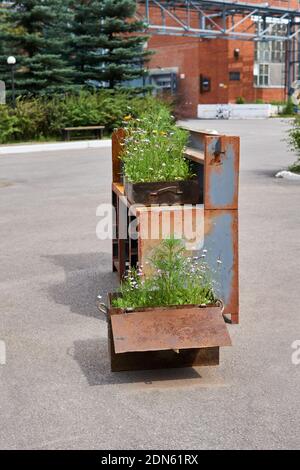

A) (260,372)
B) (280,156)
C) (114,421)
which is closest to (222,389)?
(260,372)

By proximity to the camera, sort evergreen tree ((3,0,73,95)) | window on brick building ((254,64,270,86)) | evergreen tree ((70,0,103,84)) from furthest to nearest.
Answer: window on brick building ((254,64,270,86)) → evergreen tree ((70,0,103,84)) → evergreen tree ((3,0,73,95))

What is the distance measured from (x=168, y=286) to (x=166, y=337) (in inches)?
19.2

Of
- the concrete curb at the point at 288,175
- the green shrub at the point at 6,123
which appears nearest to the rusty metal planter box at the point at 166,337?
the concrete curb at the point at 288,175

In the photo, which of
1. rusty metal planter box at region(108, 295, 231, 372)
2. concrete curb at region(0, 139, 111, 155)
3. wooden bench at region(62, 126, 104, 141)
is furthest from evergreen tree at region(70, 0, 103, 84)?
rusty metal planter box at region(108, 295, 231, 372)

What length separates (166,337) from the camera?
457 cm

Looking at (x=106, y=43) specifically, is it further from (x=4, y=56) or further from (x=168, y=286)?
(x=168, y=286)

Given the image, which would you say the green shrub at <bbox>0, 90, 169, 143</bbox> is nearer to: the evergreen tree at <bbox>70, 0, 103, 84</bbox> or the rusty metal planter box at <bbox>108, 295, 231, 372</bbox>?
the evergreen tree at <bbox>70, 0, 103, 84</bbox>

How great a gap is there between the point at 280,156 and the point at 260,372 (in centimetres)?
1651

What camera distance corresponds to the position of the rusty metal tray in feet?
14.9

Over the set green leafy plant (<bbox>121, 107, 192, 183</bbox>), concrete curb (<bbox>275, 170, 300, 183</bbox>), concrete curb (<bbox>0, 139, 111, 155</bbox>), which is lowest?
concrete curb (<bbox>275, 170, 300, 183</bbox>)

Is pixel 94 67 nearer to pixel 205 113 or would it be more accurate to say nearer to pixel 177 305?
pixel 205 113

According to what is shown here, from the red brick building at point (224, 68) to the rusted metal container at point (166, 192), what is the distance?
4521 centimetres

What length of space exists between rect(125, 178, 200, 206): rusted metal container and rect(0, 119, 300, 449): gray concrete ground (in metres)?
1.10

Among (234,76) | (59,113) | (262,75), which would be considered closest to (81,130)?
(59,113)
